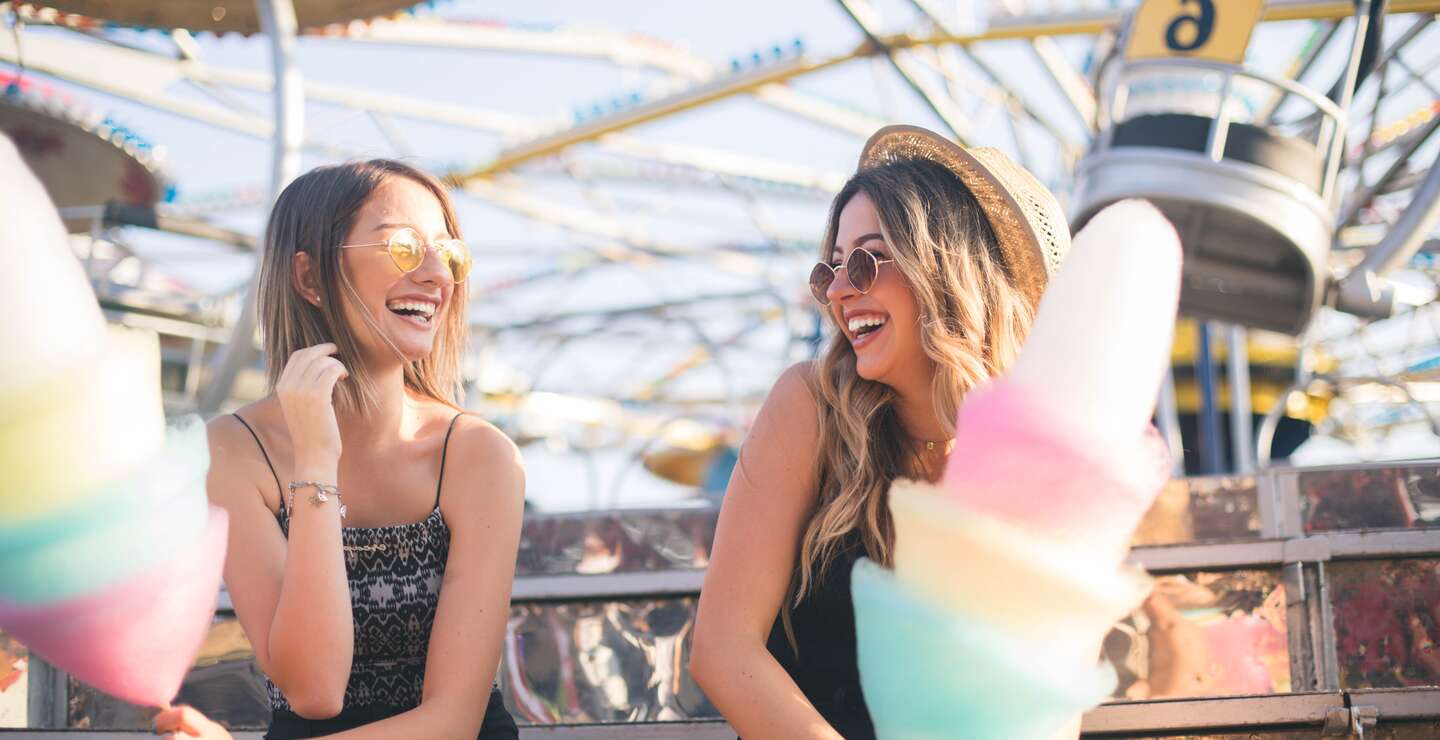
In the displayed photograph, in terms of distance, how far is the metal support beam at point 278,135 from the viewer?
295 inches

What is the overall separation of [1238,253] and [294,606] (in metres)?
8.09

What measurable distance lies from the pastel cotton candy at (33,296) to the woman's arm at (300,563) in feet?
1.60

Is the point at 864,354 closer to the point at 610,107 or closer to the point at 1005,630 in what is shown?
the point at 1005,630

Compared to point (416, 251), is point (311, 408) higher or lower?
lower

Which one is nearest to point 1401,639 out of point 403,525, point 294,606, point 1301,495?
point 1301,495

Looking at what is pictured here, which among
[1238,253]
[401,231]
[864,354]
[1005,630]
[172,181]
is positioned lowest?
[1005,630]

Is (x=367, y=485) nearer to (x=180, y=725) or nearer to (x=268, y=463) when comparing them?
(x=268, y=463)

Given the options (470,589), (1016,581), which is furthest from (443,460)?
(1016,581)

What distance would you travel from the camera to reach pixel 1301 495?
3639mm

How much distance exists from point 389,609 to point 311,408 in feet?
1.41

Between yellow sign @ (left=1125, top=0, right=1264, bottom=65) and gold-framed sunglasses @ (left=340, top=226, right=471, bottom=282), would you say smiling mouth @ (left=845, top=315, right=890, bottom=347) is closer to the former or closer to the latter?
gold-framed sunglasses @ (left=340, top=226, right=471, bottom=282)

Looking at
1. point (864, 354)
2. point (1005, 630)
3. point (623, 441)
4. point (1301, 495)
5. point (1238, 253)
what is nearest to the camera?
point (1005, 630)

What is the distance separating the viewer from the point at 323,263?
102 inches

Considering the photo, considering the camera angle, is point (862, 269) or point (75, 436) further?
point (862, 269)
